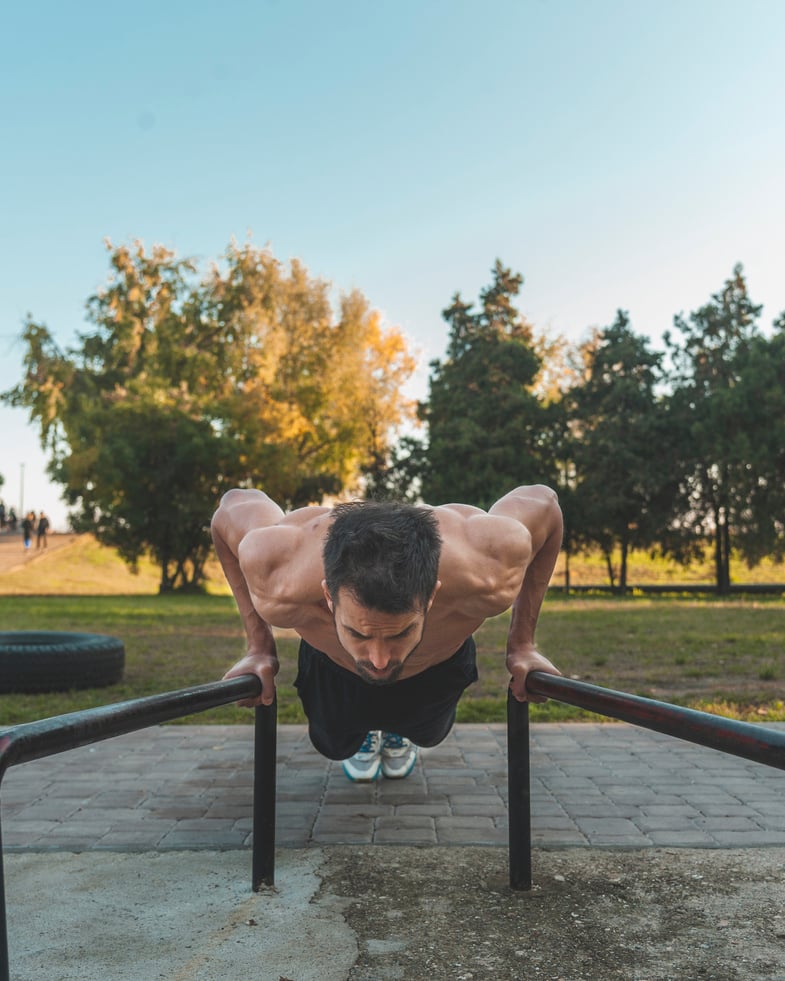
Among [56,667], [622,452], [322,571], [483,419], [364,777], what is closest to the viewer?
[322,571]

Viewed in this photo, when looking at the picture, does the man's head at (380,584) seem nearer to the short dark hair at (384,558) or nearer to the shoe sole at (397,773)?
the short dark hair at (384,558)

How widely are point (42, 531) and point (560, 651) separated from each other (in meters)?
25.9

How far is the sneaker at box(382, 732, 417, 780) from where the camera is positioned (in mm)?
4309

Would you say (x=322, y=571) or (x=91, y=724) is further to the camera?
(x=322, y=571)

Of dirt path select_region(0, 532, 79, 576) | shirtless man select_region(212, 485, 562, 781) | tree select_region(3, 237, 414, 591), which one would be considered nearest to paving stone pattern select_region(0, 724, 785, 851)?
shirtless man select_region(212, 485, 562, 781)

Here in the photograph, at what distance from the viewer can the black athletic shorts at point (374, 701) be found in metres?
2.99

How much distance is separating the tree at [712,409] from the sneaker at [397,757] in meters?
20.8

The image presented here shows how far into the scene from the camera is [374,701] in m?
2.99

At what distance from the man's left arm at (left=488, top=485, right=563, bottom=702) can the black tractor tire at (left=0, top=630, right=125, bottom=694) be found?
5038 millimetres

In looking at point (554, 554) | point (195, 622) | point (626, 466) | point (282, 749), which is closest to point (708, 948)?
point (554, 554)

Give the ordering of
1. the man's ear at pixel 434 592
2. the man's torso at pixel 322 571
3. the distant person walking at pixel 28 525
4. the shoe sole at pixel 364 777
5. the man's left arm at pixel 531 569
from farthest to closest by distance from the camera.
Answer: the distant person walking at pixel 28 525 → the shoe sole at pixel 364 777 → the man's left arm at pixel 531 569 → the man's torso at pixel 322 571 → the man's ear at pixel 434 592

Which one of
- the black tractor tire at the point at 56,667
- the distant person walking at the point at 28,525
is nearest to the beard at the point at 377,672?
the black tractor tire at the point at 56,667

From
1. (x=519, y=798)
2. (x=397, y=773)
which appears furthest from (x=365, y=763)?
(x=519, y=798)

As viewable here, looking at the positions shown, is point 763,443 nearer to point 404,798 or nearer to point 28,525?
point 404,798
